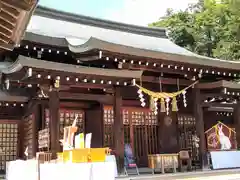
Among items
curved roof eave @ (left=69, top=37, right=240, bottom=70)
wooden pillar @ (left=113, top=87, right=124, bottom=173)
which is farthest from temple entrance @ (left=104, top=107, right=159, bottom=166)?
curved roof eave @ (left=69, top=37, right=240, bottom=70)

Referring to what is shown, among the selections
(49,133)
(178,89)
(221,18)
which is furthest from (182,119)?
(221,18)

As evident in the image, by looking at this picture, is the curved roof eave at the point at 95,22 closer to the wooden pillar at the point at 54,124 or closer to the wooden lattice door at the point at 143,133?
the wooden lattice door at the point at 143,133

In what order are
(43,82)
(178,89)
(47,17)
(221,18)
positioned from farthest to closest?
(221,18) → (47,17) → (178,89) → (43,82)

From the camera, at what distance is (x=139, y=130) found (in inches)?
451

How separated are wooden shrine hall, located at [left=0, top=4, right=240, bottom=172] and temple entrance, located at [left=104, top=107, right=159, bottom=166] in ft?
0.11

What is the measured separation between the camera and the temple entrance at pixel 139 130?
11055mm

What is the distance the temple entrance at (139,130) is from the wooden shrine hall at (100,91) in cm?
3

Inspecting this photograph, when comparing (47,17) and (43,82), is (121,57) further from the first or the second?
(47,17)

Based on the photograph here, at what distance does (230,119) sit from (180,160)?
18.7 ft

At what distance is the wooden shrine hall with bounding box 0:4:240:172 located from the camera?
862 cm

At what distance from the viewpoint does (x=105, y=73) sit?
8602 mm

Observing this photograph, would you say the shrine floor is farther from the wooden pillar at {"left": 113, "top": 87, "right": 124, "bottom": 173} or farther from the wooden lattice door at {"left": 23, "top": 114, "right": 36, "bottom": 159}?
the wooden lattice door at {"left": 23, "top": 114, "right": 36, "bottom": 159}

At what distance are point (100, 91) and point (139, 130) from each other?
2112mm

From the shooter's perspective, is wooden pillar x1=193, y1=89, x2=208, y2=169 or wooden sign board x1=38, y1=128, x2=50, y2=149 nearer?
wooden sign board x1=38, y1=128, x2=50, y2=149
